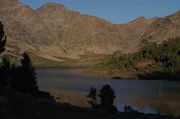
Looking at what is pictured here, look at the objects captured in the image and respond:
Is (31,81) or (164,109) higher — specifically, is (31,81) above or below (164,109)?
above

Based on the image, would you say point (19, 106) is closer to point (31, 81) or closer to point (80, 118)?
point (80, 118)

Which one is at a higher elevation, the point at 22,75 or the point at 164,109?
the point at 22,75

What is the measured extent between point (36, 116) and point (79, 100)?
9264 centimetres

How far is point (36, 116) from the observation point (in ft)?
109

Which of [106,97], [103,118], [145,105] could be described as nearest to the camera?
[103,118]

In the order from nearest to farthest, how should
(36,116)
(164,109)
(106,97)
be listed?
(36,116) → (106,97) → (164,109)

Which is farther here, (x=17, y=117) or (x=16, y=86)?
(x=16, y=86)

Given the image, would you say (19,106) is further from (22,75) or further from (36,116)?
(22,75)

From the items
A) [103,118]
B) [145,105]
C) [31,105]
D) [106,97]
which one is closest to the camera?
[31,105]

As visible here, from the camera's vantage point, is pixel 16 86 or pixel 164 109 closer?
pixel 16 86

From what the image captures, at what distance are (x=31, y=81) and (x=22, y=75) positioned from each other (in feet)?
8.81

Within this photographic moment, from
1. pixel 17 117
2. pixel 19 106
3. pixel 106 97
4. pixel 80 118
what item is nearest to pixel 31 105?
pixel 19 106

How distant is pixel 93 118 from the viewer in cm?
4094

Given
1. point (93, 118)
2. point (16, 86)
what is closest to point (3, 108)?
point (93, 118)
